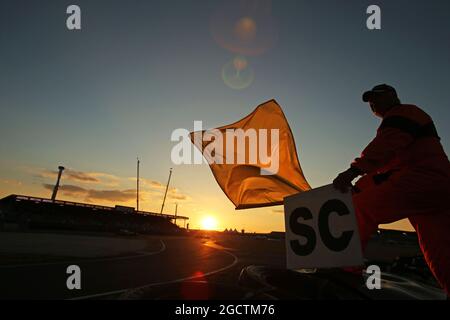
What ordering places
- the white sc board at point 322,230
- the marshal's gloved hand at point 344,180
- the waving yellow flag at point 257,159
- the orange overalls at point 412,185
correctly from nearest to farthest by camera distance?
the white sc board at point 322,230
the marshal's gloved hand at point 344,180
the orange overalls at point 412,185
the waving yellow flag at point 257,159

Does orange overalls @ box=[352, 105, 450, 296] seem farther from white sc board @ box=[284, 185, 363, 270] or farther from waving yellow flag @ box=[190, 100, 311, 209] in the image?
waving yellow flag @ box=[190, 100, 311, 209]

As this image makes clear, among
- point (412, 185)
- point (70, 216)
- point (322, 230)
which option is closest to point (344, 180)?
point (322, 230)

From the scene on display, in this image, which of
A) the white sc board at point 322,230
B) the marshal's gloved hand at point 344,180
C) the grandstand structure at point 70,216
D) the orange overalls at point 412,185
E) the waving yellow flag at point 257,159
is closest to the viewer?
the white sc board at point 322,230

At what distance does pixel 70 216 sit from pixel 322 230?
2900 inches

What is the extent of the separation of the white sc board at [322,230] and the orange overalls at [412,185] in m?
0.38

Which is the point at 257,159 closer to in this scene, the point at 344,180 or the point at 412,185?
the point at 344,180

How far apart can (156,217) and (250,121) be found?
9182 cm

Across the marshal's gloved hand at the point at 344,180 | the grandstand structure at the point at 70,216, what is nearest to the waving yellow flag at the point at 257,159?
the marshal's gloved hand at the point at 344,180

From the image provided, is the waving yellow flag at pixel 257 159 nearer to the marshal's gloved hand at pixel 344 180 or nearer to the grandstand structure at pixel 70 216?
the marshal's gloved hand at pixel 344 180

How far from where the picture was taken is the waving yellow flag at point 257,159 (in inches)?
137
